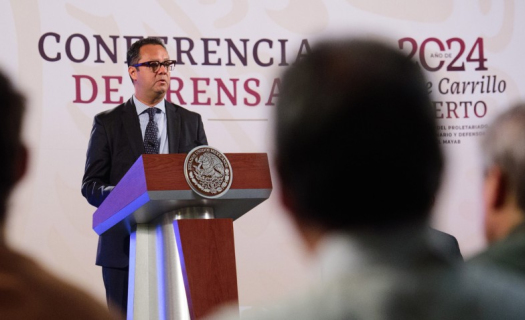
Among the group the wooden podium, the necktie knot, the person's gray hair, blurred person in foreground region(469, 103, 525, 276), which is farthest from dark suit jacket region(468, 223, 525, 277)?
the necktie knot

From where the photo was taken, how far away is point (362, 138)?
893 mm

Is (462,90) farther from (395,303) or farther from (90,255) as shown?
(395,303)

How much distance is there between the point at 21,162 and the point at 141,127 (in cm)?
311

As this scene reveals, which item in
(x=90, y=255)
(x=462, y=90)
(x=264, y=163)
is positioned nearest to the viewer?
(x=264, y=163)

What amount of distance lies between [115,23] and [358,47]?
435 centimetres

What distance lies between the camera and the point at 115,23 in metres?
5.05

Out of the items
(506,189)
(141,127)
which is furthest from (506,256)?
(141,127)

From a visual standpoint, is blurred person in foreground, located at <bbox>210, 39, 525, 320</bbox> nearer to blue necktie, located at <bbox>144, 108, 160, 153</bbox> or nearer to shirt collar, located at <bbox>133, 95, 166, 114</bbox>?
blue necktie, located at <bbox>144, 108, 160, 153</bbox>

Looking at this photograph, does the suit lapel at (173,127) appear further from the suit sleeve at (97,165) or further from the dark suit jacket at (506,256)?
the dark suit jacket at (506,256)

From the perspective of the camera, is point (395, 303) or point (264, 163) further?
point (264, 163)

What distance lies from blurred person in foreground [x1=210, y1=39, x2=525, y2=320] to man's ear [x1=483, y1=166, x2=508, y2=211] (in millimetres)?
310

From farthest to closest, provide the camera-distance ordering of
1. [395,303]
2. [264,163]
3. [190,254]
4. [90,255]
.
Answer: [90,255] < [264,163] < [190,254] < [395,303]

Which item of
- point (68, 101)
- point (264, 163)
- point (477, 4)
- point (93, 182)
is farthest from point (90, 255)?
point (477, 4)

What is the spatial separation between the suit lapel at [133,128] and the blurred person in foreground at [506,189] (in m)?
2.68
